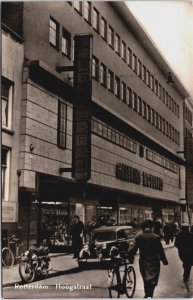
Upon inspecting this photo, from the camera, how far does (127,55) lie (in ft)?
94.8

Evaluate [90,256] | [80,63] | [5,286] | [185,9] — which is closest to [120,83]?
[80,63]

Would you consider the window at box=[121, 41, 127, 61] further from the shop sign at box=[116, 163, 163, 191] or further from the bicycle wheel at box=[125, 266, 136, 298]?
the bicycle wheel at box=[125, 266, 136, 298]

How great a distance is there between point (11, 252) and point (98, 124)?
10.4 m

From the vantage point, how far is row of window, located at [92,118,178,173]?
2453 cm

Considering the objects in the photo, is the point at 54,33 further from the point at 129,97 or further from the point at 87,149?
the point at 129,97

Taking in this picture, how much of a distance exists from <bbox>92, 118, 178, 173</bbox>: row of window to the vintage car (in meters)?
6.20

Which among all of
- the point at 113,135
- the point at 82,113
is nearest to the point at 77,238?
the point at 82,113

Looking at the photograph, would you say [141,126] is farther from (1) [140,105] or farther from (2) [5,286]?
(2) [5,286]

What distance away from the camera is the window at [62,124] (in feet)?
68.7

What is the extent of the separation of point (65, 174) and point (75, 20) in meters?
5.89

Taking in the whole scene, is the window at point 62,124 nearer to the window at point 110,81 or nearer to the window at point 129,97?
the window at point 110,81

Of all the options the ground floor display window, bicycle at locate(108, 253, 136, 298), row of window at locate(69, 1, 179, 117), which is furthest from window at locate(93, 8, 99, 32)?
bicycle at locate(108, 253, 136, 298)

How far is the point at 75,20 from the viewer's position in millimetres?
21328

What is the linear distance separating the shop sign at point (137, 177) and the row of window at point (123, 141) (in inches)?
37.5
